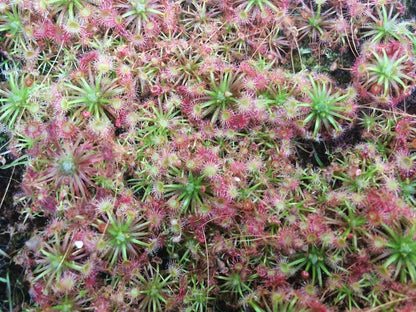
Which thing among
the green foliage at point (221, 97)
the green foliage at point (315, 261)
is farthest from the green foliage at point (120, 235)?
the green foliage at point (315, 261)

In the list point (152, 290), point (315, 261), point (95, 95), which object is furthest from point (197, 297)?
point (95, 95)

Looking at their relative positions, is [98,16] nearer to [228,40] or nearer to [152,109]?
[152,109]

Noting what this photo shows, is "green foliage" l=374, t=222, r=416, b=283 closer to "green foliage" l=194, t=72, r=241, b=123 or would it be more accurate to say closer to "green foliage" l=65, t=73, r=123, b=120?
"green foliage" l=194, t=72, r=241, b=123

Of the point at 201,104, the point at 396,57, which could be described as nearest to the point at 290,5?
the point at 396,57

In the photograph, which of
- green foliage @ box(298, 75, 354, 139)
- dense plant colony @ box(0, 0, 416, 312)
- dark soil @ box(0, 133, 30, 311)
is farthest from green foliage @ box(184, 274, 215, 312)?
green foliage @ box(298, 75, 354, 139)

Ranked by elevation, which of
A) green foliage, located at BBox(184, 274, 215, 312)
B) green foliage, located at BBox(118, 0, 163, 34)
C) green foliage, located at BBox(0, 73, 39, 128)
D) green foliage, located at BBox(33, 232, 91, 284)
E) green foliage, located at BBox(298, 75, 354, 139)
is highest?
green foliage, located at BBox(118, 0, 163, 34)

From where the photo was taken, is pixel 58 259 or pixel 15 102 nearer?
pixel 58 259

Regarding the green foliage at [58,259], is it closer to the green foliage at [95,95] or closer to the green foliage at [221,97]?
the green foliage at [95,95]

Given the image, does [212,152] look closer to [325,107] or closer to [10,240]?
[325,107]
